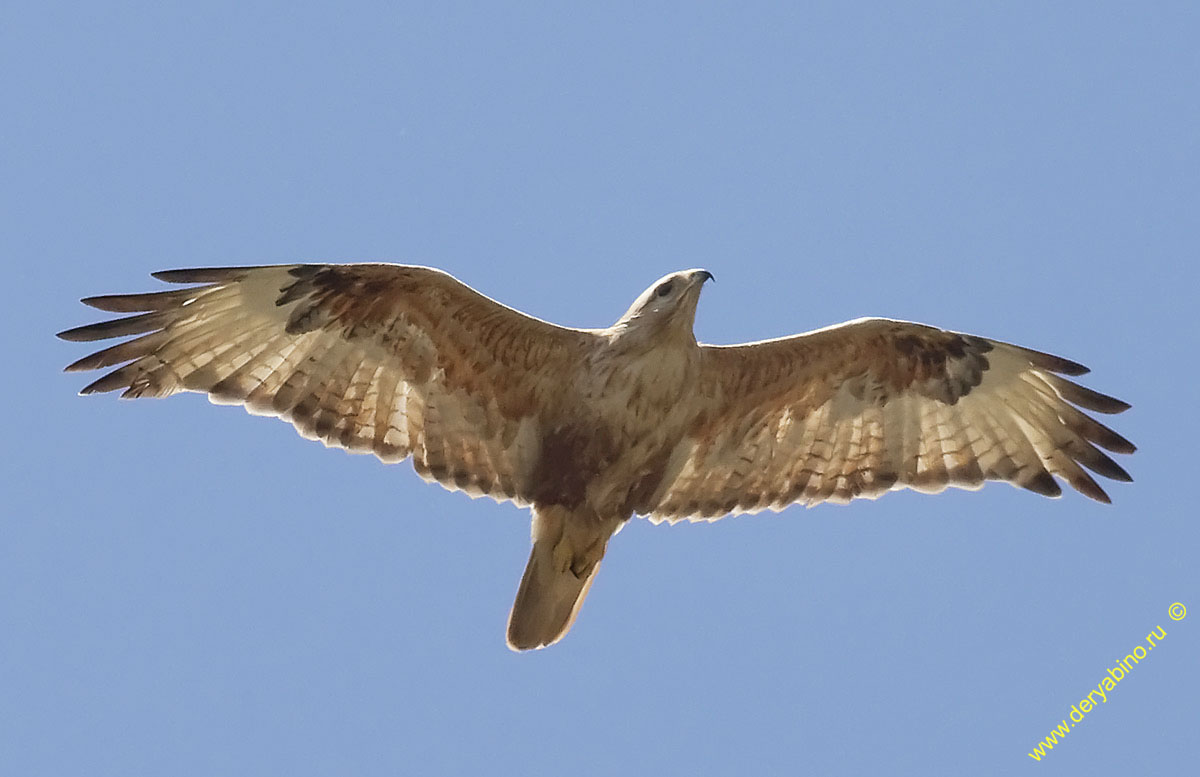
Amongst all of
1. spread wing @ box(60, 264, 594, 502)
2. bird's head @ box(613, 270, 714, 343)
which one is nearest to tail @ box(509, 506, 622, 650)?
spread wing @ box(60, 264, 594, 502)

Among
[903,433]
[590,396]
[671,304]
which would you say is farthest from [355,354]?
[903,433]

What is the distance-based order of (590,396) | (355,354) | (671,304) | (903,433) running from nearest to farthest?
(671,304), (590,396), (355,354), (903,433)

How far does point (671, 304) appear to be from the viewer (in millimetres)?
10070

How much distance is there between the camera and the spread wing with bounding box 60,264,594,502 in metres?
10.2

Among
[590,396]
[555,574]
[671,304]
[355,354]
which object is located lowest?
[555,574]

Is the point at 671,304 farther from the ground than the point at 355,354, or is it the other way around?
the point at 671,304

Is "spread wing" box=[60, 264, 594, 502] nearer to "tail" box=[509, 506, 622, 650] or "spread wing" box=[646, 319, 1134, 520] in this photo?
"tail" box=[509, 506, 622, 650]

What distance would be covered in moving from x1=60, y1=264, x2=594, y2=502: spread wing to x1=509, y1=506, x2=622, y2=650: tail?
0.40m

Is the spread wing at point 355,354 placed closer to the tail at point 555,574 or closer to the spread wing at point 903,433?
the tail at point 555,574

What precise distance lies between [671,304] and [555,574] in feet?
5.88

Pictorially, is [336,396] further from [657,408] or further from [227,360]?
[657,408]

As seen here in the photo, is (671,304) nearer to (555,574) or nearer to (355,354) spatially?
(555,574)

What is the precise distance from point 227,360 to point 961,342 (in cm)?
449

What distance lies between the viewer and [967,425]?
1116cm
